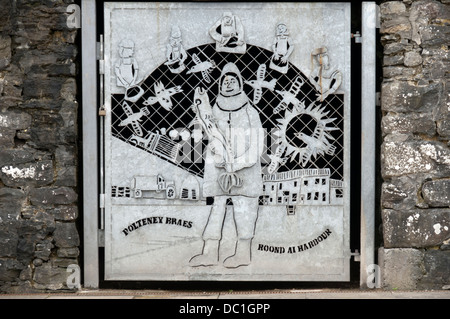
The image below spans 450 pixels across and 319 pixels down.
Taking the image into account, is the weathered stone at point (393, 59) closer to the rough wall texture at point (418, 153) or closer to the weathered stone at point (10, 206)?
the rough wall texture at point (418, 153)

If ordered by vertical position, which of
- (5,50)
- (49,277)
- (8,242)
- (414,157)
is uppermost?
(5,50)

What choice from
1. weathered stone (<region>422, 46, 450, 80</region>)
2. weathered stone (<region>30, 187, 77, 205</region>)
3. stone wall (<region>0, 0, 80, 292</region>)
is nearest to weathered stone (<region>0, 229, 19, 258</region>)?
stone wall (<region>0, 0, 80, 292</region>)

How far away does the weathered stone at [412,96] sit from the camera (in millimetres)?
4984

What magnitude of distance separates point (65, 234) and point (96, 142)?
783mm

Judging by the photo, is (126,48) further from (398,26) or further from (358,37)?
(398,26)

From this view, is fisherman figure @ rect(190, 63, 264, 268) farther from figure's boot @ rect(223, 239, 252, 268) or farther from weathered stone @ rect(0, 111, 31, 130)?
weathered stone @ rect(0, 111, 31, 130)

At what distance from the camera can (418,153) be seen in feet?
16.4

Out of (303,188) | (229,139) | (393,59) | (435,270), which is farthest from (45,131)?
(435,270)

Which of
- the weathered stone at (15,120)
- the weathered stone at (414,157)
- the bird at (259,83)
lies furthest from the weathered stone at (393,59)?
the weathered stone at (15,120)

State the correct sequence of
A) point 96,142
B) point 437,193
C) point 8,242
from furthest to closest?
point 96,142 < point 8,242 < point 437,193

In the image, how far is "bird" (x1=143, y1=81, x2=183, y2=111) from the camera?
5.16m

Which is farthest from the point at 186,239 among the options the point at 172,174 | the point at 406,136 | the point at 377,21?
the point at 377,21

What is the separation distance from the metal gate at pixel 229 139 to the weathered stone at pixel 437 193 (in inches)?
24.4

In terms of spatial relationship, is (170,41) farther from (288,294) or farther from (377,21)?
(288,294)
